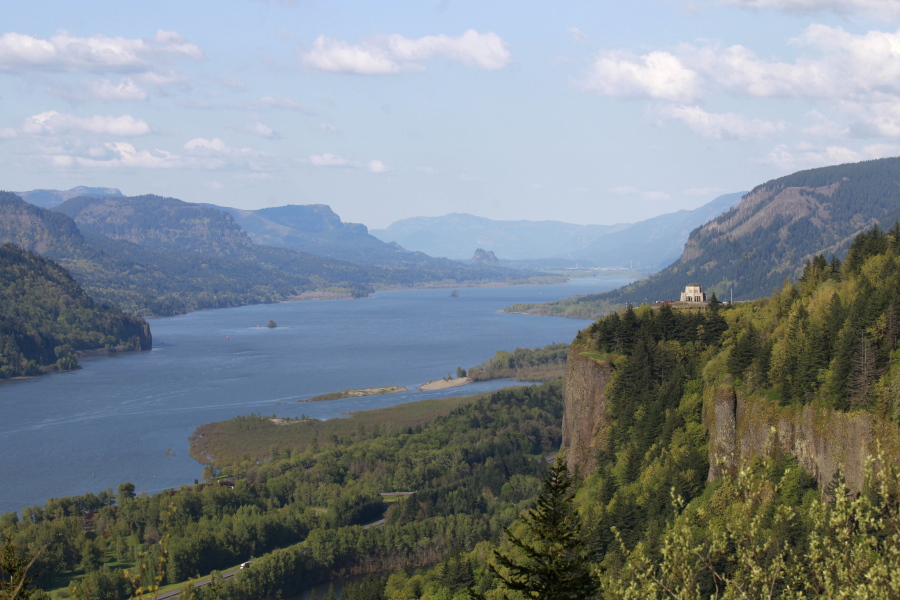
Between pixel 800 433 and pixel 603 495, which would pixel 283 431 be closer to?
pixel 603 495

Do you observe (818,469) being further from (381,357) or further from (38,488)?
(381,357)

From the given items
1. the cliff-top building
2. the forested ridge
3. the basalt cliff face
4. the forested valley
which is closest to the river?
the forested ridge

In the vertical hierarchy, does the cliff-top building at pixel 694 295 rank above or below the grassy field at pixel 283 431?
above

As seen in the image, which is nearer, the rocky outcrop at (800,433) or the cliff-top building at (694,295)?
the rocky outcrop at (800,433)

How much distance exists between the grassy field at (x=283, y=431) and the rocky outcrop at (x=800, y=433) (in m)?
49.5

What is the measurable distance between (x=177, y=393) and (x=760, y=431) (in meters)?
92.9

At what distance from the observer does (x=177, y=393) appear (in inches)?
4663

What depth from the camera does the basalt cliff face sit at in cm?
3253

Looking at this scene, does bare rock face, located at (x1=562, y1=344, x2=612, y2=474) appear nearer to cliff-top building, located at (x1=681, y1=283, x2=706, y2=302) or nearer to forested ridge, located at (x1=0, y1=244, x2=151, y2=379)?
cliff-top building, located at (x1=681, y1=283, x2=706, y2=302)

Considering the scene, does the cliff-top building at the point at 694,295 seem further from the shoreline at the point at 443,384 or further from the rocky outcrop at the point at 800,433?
the shoreline at the point at 443,384

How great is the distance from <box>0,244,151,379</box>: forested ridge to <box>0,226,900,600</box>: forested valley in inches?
3376

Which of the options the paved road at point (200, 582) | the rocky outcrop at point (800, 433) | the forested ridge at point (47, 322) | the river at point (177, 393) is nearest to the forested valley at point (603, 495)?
the rocky outcrop at point (800, 433)

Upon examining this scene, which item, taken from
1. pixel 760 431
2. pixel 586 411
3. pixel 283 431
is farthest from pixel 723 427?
pixel 283 431

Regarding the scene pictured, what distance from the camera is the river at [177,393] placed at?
260 ft
